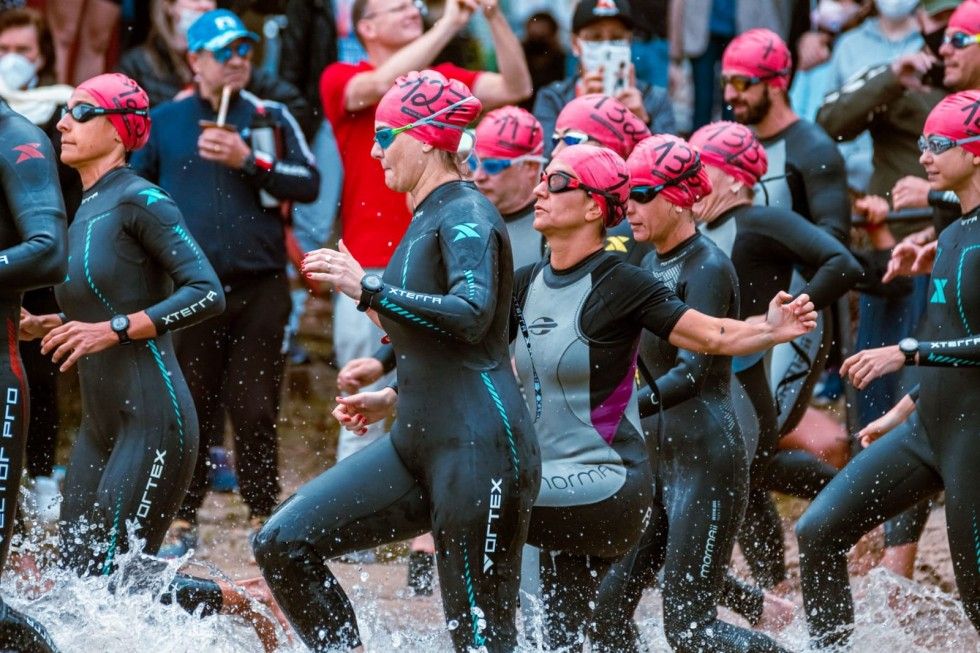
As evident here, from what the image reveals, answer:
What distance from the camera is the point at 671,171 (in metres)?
6.77

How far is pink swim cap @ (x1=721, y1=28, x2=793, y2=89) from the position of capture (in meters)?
8.66

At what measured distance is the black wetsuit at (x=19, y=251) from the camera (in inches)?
225

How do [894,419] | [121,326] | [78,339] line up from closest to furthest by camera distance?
[78,339] < [121,326] < [894,419]

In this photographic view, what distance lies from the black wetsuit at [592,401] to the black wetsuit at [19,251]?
1.63m

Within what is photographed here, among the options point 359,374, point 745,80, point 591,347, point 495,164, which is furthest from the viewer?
point 745,80

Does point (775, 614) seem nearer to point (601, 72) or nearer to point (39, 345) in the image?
point (601, 72)

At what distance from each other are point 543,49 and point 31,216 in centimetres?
579

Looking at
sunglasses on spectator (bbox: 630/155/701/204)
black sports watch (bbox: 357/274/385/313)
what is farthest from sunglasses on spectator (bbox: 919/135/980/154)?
black sports watch (bbox: 357/274/385/313)

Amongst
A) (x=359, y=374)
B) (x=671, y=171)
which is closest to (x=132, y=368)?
(x=359, y=374)

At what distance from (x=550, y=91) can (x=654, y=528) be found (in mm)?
3392

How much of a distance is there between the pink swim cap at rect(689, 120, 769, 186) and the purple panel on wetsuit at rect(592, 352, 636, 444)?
188 cm

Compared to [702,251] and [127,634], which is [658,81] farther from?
[127,634]

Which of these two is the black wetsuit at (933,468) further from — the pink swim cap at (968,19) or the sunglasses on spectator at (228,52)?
the sunglasses on spectator at (228,52)

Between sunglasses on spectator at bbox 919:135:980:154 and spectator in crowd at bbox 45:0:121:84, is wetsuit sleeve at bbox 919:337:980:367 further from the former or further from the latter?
spectator in crowd at bbox 45:0:121:84
